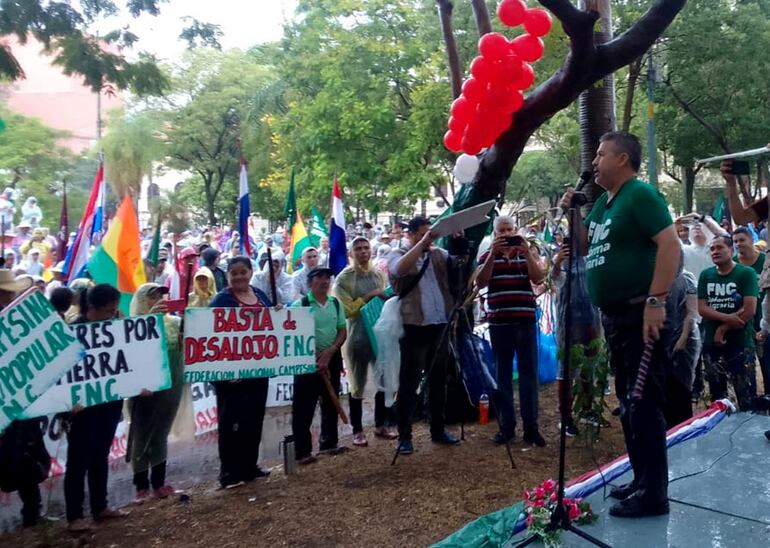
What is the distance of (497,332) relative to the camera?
606cm

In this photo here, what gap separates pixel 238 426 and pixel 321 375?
0.94 m

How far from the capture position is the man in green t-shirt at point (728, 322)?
19.6ft

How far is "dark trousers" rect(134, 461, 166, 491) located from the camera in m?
5.30

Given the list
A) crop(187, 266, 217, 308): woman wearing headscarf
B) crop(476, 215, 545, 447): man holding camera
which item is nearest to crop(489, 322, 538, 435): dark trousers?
crop(476, 215, 545, 447): man holding camera

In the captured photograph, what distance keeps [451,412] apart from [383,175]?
49.9ft

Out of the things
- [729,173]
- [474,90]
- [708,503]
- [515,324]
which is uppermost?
[474,90]

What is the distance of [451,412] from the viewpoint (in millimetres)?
6961

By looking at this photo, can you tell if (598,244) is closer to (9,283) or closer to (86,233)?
(9,283)

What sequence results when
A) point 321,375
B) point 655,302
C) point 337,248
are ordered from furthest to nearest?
point 337,248 → point 321,375 → point 655,302

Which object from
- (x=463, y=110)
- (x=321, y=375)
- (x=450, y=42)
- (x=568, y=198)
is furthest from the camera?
(x=450, y=42)

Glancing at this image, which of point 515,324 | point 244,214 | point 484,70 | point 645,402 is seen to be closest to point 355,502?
point 515,324

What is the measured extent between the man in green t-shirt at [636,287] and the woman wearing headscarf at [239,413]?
2718 mm

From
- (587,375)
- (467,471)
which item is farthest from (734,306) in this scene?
(467,471)

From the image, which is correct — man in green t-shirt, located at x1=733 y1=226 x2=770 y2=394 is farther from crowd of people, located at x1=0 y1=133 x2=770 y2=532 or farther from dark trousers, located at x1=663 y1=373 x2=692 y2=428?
dark trousers, located at x1=663 y1=373 x2=692 y2=428
